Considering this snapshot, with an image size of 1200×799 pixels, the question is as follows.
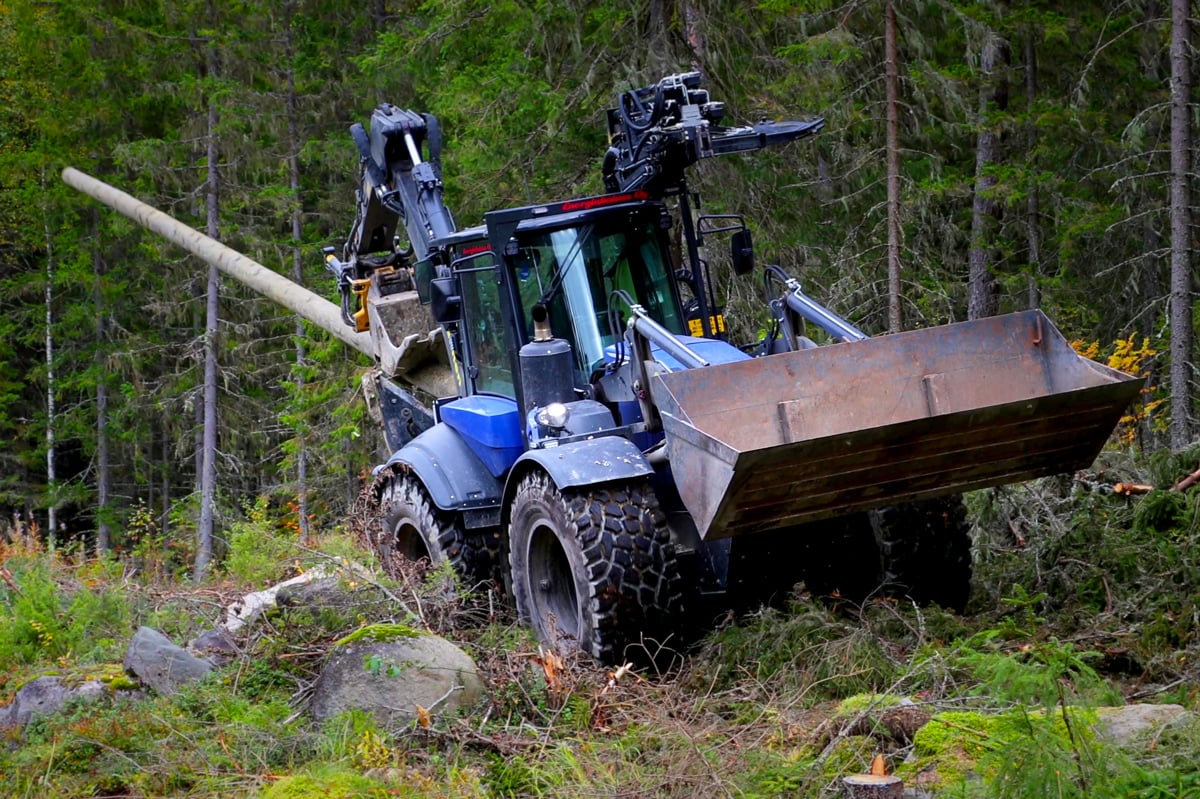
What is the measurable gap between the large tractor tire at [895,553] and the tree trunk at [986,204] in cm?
796

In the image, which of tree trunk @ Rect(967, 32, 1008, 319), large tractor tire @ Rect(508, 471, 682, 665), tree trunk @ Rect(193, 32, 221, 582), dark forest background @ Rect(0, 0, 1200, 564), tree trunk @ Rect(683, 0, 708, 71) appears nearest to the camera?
large tractor tire @ Rect(508, 471, 682, 665)

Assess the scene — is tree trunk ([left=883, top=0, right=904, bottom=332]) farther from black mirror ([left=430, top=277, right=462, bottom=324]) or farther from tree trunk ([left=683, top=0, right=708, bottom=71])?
black mirror ([left=430, top=277, right=462, bottom=324])

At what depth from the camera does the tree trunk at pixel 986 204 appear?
1560 cm

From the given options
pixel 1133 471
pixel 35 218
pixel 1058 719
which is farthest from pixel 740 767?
pixel 35 218

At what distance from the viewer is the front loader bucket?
21.5 ft

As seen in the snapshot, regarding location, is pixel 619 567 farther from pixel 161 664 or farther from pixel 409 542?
pixel 409 542

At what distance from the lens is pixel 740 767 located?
5387 mm

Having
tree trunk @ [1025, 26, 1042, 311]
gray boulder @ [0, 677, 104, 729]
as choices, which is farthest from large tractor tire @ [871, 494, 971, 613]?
tree trunk @ [1025, 26, 1042, 311]

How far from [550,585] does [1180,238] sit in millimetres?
7507

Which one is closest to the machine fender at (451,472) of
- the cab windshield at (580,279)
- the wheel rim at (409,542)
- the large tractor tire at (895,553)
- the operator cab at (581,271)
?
the wheel rim at (409,542)

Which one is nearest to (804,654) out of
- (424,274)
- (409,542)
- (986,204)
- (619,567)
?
(619,567)

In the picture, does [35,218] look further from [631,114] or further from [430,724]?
[430,724]

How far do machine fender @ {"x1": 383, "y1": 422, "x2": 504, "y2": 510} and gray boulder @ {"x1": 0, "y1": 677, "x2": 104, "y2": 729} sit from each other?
2713mm

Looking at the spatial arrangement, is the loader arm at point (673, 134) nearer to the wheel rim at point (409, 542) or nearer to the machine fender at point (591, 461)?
the machine fender at point (591, 461)
